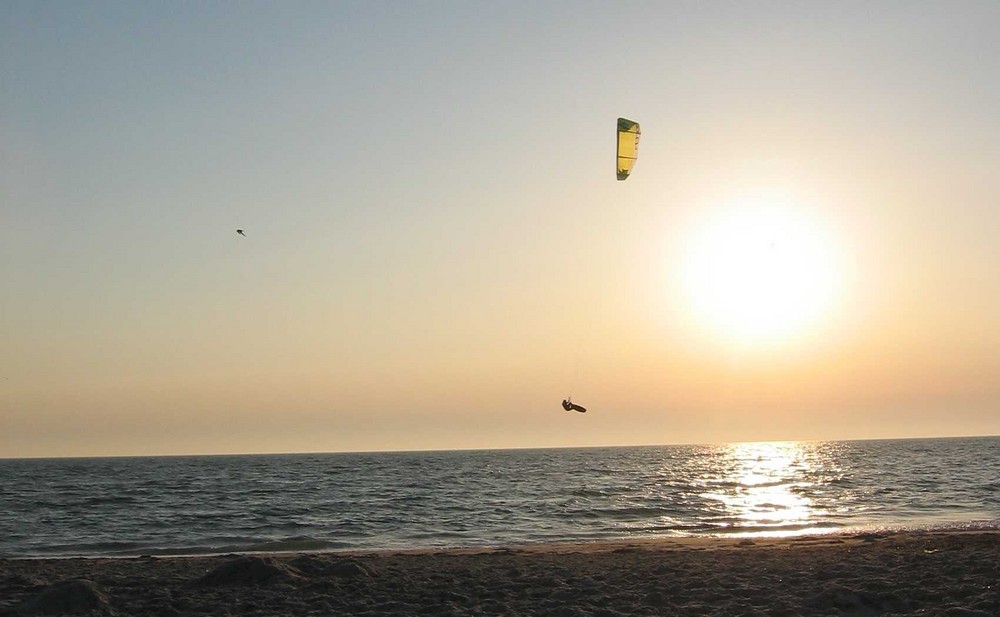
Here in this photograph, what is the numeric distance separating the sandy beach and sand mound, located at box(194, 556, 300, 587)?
0.9 inches

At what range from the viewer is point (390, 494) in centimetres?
4441

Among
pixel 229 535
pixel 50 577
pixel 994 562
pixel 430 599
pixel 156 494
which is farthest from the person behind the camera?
pixel 156 494

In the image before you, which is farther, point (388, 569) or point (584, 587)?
point (388, 569)

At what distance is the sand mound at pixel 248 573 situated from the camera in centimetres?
1424

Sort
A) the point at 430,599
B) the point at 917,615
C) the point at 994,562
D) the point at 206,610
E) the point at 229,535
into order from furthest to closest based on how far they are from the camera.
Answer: the point at 229,535, the point at 994,562, the point at 430,599, the point at 206,610, the point at 917,615

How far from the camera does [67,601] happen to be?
1245cm

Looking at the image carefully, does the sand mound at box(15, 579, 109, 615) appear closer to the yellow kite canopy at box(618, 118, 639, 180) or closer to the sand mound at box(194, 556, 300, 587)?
the sand mound at box(194, 556, 300, 587)

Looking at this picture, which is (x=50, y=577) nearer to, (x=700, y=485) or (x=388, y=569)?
(x=388, y=569)

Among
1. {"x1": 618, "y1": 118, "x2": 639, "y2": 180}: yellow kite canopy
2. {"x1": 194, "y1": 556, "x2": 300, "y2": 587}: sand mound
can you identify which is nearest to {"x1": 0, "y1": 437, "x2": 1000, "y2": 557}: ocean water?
{"x1": 194, "y1": 556, "x2": 300, "y2": 587}: sand mound

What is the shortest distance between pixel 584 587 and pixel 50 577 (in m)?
9.96

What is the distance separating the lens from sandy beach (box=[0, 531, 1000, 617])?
12.3m

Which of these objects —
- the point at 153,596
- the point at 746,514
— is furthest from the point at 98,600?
the point at 746,514

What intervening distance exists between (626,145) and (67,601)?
55.2 ft

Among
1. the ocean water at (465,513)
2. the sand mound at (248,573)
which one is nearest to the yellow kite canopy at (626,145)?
the ocean water at (465,513)
